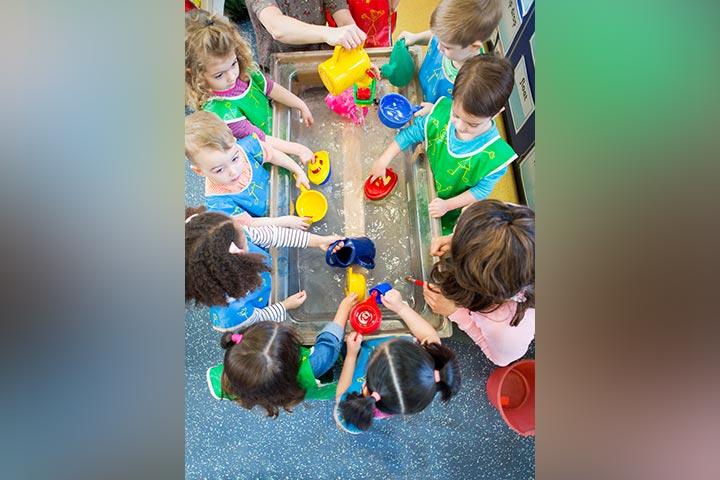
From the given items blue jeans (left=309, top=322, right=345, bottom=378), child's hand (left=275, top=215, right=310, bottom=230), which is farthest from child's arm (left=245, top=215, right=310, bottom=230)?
blue jeans (left=309, top=322, right=345, bottom=378)

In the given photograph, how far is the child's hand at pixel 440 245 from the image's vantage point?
1.20 meters

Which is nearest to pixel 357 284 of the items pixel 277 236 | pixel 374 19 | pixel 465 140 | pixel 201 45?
pixel 277 236

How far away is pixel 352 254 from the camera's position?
48.3 inches

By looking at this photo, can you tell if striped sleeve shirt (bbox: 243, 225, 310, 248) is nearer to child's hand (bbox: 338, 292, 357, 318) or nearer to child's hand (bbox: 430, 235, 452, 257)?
child's hand (bbox: 338, 292, 357, 318)

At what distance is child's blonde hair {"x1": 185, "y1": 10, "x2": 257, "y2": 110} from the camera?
1.02m

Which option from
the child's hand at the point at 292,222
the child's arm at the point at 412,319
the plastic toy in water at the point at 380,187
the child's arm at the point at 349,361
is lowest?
the child's arm at the point at 349,361

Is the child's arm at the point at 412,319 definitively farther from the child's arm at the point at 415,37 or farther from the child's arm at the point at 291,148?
the child's arm at the point at 415,37

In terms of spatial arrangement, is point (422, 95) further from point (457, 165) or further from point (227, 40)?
point (227, 40)

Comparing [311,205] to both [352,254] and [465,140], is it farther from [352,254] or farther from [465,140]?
[465,140]

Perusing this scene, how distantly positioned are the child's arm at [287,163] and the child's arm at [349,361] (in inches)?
19.5

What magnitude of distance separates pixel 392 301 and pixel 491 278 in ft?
1.17

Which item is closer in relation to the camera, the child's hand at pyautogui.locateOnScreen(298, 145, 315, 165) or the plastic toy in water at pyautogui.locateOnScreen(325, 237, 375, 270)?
the plastic toy in water at pyautogui.locateOnScreen(325, 237, 375, 270)

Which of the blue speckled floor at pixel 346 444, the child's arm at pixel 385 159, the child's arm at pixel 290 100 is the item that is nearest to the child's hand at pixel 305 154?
the child's arm at pixel 290 100

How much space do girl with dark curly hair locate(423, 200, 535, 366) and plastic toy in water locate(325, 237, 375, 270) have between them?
19 cm
